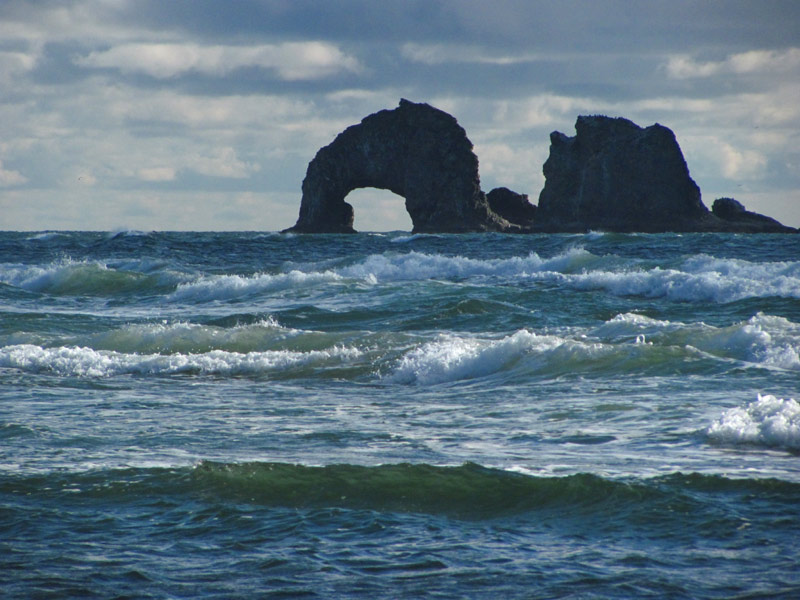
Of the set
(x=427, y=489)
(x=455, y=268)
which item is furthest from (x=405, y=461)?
(x=455, y=268)

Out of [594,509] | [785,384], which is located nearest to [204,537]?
[594,509]

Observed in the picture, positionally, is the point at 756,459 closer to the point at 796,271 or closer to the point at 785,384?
the point at 785,384

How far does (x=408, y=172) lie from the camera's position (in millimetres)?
90250

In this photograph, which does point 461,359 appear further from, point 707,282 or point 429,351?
point 707,282

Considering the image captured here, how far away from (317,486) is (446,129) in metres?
85.7

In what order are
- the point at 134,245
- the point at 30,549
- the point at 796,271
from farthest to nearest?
1. the point at 134,245
2. the point at 796,271
3. the point at 30,549

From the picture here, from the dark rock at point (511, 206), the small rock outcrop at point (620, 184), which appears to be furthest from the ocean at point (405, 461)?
the dark rock at point (511, 206)

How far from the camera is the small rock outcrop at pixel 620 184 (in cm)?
8231

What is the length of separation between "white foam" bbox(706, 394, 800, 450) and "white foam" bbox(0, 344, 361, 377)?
245 inches

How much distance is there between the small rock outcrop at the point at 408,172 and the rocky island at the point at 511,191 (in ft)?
0.31

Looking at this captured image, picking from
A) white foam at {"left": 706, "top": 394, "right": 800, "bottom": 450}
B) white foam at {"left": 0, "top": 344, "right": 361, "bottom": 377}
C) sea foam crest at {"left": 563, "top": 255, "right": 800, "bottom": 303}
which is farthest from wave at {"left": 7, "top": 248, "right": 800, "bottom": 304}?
white foam at {"left": 706, "top": 394, "right": 800, "bottom": 450}

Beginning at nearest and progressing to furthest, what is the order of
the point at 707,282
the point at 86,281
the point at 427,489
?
the point at 427,489 → the point at 707,282 → the point at 86,281

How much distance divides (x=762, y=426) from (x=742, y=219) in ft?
254

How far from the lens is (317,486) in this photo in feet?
20.1
